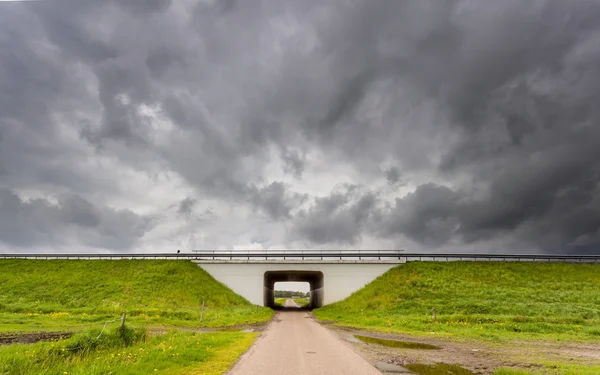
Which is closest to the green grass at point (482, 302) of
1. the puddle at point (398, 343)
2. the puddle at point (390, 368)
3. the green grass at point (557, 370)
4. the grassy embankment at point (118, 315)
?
the puddle at point (398, 343)

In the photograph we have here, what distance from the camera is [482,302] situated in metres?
33.8

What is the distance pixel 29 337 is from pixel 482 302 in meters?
35.7

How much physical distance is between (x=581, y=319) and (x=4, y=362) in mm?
34775

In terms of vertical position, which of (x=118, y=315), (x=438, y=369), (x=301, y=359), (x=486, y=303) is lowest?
(x=438, y=369)

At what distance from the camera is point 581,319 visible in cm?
2666

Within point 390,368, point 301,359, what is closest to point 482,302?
point 390,368

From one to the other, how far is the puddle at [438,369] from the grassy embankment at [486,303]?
1.52 m

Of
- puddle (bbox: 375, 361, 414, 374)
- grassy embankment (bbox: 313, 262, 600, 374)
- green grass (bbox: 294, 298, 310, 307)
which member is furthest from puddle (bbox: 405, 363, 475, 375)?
green grass (bbox: 294, 298, 310, 307)

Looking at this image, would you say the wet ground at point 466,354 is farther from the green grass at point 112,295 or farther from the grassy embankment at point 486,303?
the green grass at point 112,295

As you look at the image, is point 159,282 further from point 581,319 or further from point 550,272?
point 550,272

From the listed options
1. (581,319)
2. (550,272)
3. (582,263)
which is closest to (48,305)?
(581,319)

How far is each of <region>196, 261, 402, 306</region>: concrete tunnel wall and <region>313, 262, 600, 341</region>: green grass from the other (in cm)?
170

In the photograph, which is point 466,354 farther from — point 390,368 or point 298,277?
point 298,277

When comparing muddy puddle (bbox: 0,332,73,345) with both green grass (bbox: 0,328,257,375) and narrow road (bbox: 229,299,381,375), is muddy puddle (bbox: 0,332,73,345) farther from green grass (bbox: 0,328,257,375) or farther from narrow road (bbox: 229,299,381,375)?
narrow road (bbox: 229,299,381,375)
